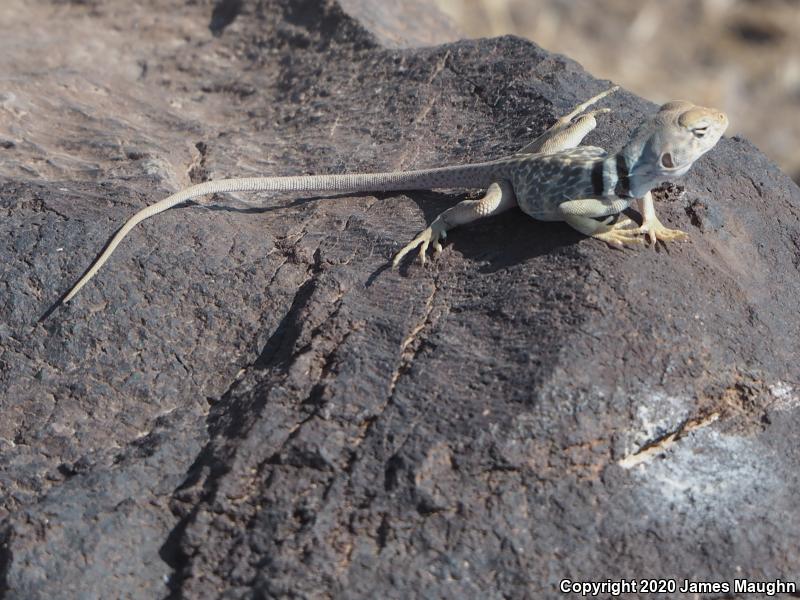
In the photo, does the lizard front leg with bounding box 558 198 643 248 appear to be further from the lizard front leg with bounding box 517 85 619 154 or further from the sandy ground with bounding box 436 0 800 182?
the sandy ground with bounding box 436 0 800 182

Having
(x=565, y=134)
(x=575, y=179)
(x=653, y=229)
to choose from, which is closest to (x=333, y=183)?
(x=565, y=134)

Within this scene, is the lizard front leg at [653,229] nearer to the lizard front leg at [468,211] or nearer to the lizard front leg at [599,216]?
the lizard front leg at [599,216]

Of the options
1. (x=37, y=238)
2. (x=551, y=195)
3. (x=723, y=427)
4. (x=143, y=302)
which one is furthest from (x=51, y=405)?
(x=723, y=427)

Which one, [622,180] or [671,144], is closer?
[671,144]

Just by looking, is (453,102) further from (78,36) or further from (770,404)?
(78,36)

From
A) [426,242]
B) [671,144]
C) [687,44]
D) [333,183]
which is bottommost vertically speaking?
[426,242]

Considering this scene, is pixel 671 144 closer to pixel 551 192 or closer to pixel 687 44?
pixel 551 192

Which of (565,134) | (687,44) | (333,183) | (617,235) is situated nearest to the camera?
(617,235)
